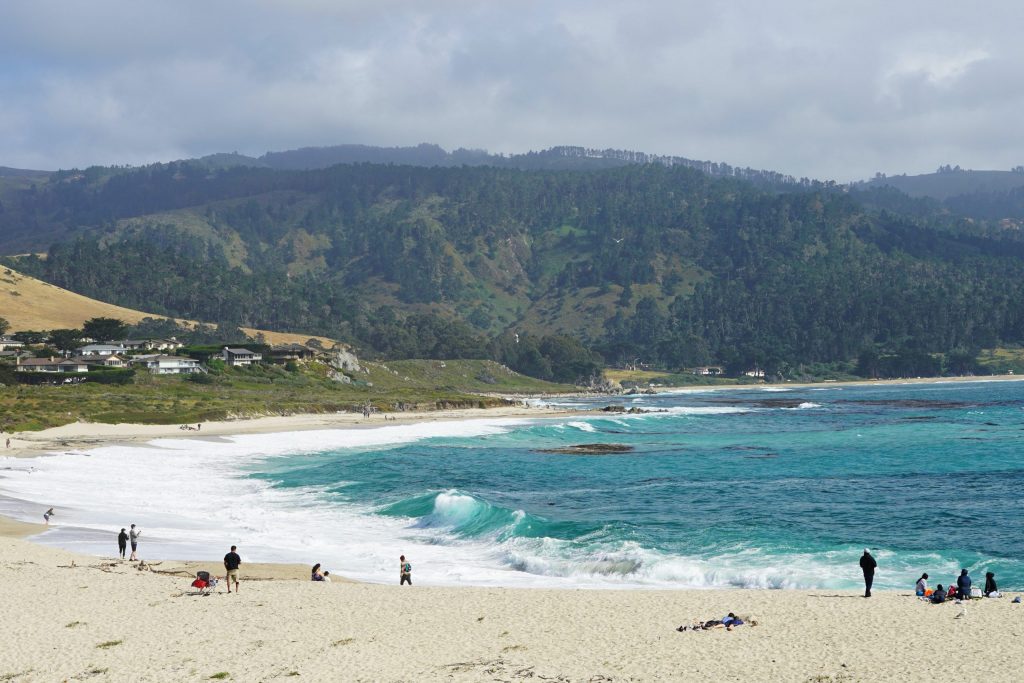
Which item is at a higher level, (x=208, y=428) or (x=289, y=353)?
(x=289, y=353)

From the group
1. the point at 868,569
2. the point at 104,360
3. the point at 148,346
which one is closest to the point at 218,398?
the point at 104,360

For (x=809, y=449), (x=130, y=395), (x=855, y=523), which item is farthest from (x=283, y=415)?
(x=855, y=523)

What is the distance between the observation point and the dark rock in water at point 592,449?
63.5 meters

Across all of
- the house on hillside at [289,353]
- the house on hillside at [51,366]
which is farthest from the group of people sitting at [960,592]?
the house on hillside at [289,353]

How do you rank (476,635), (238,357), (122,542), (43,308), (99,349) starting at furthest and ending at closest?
1. (43,308)
2. (238,357)
3. (99,349)
4. (122,542)
5. (476,635)

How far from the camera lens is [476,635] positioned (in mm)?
18891

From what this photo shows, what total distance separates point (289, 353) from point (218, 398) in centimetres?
5262

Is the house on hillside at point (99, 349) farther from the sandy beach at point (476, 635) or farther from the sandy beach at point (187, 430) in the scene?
the sandy beach at point (476, 635)

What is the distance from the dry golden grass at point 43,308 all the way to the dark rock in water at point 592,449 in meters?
124

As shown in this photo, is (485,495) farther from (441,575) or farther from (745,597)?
(745,597)

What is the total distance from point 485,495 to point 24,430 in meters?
41.6

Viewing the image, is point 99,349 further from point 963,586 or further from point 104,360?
point 963,586

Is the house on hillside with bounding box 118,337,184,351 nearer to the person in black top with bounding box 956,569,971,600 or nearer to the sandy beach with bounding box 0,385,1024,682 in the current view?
the sandy beach with bounding box 0,385,1024,682

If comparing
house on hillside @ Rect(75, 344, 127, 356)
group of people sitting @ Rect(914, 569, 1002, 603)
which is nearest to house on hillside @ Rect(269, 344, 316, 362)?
house on hillside @ Rect(75, 344, 127, 356)
